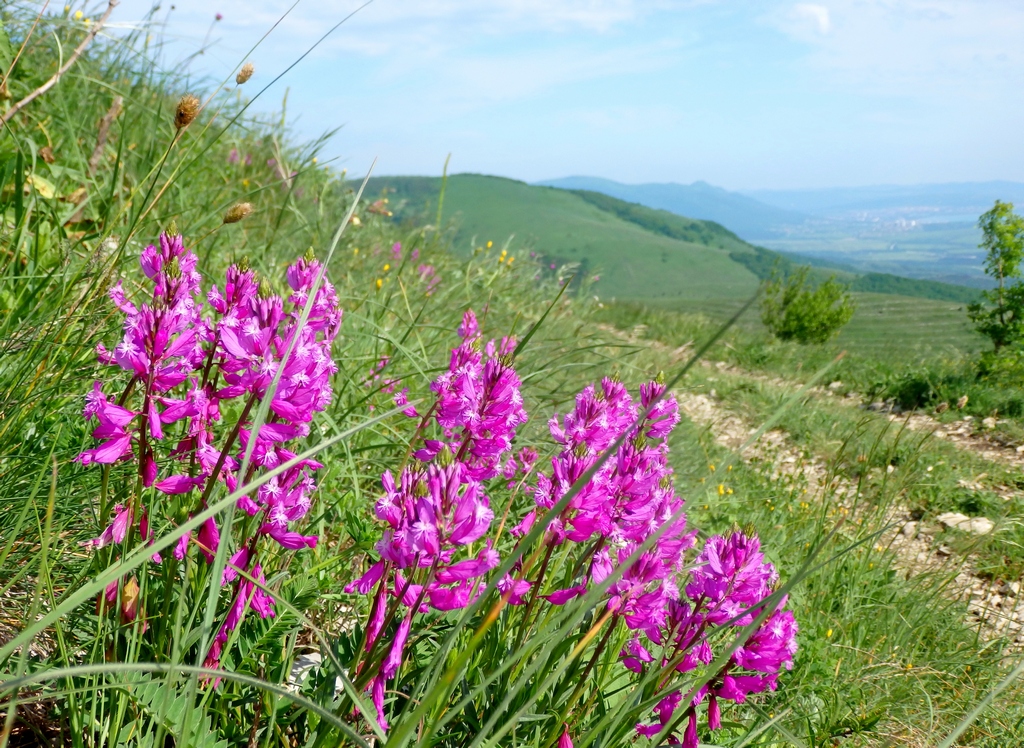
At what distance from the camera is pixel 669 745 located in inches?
61.8

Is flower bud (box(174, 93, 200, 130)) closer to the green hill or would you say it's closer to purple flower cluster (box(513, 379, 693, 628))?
purple flower cluster (box(513, 379, 693, 628))

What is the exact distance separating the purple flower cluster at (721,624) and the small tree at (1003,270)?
1249cm

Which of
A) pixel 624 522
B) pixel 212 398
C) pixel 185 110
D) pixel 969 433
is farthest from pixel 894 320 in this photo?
pixel 212 398

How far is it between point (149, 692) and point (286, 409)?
608 millimetres

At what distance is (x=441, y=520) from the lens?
1173mm

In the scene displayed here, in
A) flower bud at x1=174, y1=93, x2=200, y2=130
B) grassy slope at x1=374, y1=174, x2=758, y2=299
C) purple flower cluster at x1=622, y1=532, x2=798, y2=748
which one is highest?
grassy slope at x1=374, y1=174, x2=758, y2=299

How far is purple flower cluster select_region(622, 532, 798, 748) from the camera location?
1.51 metres

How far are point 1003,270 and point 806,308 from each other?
40.7 ft

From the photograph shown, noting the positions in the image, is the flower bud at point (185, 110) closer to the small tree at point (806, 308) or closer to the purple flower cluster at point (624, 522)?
the purple flower cluster at point (624, 522)

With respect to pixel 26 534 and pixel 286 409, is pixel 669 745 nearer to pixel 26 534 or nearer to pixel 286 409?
pixel 286 409

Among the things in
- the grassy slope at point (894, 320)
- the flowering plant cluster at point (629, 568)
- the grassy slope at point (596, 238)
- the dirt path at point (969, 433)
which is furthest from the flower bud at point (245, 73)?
the grassy slope at point (596, 238)

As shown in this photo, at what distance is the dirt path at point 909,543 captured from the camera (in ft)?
12.2

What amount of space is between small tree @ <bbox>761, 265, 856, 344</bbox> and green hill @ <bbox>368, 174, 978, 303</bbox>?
6386 centimetres

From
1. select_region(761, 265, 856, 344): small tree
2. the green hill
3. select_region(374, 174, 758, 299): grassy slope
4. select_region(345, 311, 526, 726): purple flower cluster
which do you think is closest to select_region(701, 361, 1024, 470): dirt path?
select_region(345, 311, 526, 726): purple flower cluster
